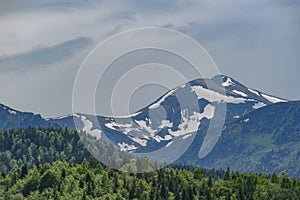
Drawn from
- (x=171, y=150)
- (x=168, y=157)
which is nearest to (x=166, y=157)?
(x=168, y=157)

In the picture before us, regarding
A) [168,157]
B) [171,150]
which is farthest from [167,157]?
Answer: [171,150]

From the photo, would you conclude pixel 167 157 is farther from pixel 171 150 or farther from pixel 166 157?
pixel 171 150

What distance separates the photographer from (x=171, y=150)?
19475cm

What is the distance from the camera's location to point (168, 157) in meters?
170

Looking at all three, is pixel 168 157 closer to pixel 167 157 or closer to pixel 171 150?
pixel 167 157

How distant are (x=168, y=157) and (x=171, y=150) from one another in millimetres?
25044

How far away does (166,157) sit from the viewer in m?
173

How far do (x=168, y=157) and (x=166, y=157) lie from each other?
316cm

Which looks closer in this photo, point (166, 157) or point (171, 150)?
point (166, 157)

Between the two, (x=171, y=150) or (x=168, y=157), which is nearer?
(x=168, y=157)

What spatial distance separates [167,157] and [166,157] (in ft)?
11.5

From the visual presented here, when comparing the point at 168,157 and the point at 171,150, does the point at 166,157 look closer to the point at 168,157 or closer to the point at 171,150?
the point at 168,157

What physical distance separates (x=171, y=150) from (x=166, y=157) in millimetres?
21957
